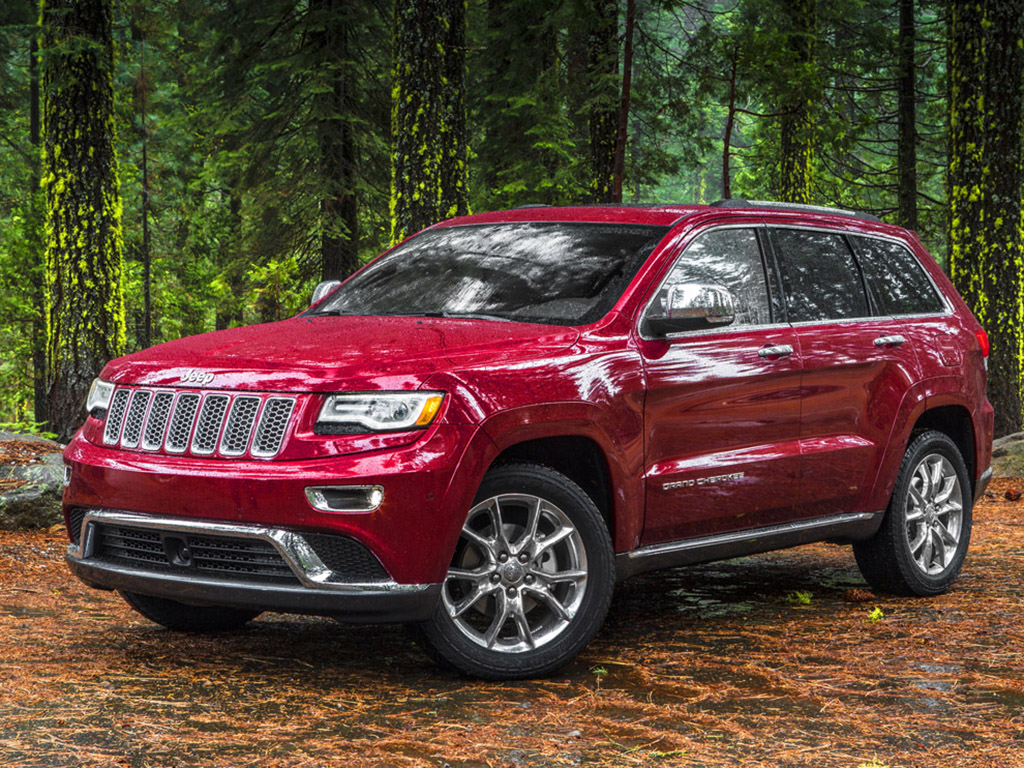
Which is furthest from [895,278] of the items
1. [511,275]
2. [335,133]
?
[335,133]

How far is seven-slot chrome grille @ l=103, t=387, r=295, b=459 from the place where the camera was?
4574 millimetres

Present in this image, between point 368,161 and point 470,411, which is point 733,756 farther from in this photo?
point 368,161

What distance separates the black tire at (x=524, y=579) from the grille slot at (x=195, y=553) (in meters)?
0.64

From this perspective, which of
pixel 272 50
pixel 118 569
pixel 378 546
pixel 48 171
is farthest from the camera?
pixel 272 50

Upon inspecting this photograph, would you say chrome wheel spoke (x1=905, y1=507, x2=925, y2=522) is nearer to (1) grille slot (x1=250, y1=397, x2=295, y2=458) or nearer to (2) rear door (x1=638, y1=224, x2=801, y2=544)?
(2) rear door (x1=638, y1=224, x2=801, y2=544)

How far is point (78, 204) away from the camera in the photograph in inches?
479

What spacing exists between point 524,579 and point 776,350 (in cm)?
191

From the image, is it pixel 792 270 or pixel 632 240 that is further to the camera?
pixel 792 270

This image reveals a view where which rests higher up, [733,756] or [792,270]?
[792,270]

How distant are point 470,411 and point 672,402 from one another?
3.92 ft

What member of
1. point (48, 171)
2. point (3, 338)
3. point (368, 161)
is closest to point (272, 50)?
point (368, 161)

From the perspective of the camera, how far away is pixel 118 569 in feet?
16.1

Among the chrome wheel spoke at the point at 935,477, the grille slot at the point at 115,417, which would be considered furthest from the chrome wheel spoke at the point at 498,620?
the chrome wheel spoke at the point at 935,477

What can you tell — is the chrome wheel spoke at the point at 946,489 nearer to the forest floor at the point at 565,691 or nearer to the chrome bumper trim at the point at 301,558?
the forest floor at the point at 565,691
